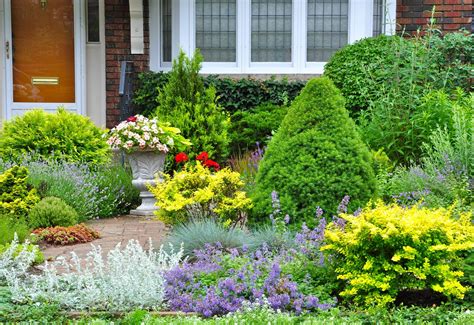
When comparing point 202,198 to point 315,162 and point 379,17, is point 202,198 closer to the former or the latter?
point 315,162

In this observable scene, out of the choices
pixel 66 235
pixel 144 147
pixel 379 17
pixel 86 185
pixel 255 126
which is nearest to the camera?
pixel 66 235

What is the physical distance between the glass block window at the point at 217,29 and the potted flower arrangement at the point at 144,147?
10.5ft

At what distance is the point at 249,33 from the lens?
1268 centimetres

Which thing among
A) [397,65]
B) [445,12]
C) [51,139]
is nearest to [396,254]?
[397,65]

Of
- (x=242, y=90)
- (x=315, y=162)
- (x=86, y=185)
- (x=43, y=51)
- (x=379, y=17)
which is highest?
(x=379, y=17)

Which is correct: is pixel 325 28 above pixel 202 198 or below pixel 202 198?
above

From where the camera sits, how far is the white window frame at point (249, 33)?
1262 cm

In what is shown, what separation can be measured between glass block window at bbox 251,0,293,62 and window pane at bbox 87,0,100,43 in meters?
2.59

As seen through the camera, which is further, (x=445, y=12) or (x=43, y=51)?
Answer: (x=43, y=51)

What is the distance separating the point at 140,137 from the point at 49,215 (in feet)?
5.81

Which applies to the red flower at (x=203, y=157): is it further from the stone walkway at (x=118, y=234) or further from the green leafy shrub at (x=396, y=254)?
the green leafy shrub at (x=396, y=254)

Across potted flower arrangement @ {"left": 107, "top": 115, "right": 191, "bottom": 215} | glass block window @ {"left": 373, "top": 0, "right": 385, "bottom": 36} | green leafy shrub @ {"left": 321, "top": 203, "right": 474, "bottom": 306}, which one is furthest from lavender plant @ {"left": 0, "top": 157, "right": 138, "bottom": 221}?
glass block window @ {"left": 373, "top": 0, "right": 385, "bottom": 36}

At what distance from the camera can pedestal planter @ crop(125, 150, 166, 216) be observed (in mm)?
9648

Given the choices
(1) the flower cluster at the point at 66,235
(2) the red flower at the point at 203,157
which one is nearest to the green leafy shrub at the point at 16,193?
(1) the flower cluster at the point at 66,235
